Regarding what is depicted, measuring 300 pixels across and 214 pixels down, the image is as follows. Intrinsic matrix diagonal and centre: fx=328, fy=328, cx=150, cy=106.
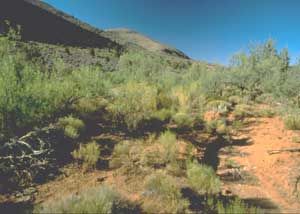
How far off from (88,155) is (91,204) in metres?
2.53

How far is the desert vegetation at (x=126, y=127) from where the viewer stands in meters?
5.66

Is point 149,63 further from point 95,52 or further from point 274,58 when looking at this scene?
point 95,52

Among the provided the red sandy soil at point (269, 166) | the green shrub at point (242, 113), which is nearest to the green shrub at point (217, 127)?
the red sandy soil at point (269, 166)

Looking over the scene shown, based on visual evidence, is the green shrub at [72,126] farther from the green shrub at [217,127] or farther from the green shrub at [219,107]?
the green shrub at [219,107]

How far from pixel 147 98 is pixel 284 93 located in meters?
6.79

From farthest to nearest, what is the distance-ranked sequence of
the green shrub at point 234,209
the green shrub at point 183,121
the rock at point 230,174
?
the green shrub at point 183,121 → the rock at point 230,174 → the green shrub at point 234,209

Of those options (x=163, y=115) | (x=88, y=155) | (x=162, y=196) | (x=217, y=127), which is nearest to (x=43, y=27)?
(x=163, y=115)

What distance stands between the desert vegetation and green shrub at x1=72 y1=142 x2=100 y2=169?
0.07 ft

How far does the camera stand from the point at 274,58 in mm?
19547

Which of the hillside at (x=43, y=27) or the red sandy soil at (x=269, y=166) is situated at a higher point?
the hillside at (x=43, y=27)

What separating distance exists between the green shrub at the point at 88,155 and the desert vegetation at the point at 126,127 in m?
0.02

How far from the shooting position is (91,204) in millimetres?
4957

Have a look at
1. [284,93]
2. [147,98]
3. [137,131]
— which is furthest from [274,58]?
[137,131]

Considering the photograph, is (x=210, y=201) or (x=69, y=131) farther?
(x=69, y=131)
